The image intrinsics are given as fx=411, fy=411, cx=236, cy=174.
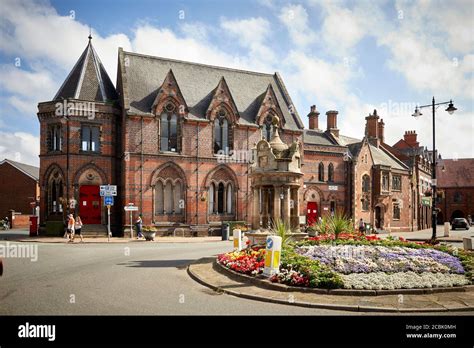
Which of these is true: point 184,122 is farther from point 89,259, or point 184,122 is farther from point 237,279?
point 237,279

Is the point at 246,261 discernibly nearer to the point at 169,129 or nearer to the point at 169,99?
the point at 169,129

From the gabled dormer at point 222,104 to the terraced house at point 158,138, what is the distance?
9 cm

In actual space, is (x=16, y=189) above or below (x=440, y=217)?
above

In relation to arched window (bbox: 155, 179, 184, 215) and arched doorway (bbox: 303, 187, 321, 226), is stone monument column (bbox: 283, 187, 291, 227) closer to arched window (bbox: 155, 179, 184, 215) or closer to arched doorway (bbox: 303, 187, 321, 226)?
arched window (bbox: 155, 179, 184, 215)

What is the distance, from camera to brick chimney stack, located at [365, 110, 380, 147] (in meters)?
54.7

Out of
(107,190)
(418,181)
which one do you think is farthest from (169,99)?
(418,181)

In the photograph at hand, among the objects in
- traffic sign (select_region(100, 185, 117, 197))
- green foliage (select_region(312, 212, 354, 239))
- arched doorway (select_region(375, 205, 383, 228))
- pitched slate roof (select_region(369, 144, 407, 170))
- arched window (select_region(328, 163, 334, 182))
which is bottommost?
arched doorway (select_region(375, 205, 383, 228))

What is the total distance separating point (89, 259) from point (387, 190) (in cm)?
3874

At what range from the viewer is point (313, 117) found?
2045 inches

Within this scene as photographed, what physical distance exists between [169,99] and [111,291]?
24.3m

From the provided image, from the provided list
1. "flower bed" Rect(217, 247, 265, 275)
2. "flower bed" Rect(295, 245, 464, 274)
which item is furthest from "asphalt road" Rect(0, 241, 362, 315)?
"flower bed" Rect(295, 245, 464, 274)

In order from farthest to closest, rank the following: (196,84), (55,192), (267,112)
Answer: (267,112), (196,84), (55,192)

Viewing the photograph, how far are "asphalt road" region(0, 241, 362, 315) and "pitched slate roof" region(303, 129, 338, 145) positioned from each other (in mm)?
30279
